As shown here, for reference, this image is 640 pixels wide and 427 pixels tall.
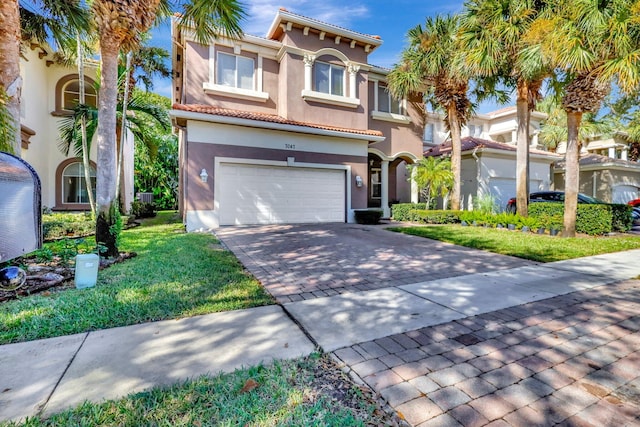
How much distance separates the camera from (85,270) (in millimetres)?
4668

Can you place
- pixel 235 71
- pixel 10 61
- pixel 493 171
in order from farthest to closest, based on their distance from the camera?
pixel 493 171, pixel 235 71, pixel 10 61

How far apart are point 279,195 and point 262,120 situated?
122 inches

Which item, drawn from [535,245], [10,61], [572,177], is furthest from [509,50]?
[10,61]

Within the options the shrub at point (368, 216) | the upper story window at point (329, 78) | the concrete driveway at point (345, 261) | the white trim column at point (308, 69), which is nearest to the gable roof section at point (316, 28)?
the white trim column at point (308, 69)

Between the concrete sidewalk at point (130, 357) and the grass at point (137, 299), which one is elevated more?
the grass at point (137, 299)

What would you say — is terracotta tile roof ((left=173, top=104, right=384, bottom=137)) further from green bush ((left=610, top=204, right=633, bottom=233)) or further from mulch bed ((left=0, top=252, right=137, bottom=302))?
green bush ((left=610, top=204, right=633, bottom=233))

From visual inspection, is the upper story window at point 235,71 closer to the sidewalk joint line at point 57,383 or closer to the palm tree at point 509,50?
the palm tree at point 509,50

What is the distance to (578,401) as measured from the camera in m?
2.25

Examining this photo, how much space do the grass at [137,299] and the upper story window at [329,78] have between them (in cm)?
1104

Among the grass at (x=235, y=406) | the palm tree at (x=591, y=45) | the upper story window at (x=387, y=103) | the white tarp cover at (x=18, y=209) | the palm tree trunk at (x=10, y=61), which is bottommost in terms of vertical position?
the grass at (x=235, y=406)

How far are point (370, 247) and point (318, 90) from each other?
9438mm

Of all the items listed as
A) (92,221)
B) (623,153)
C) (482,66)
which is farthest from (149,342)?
(623,153)

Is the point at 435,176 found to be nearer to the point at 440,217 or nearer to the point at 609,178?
the point at 440,217

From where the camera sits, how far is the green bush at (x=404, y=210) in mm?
15391
